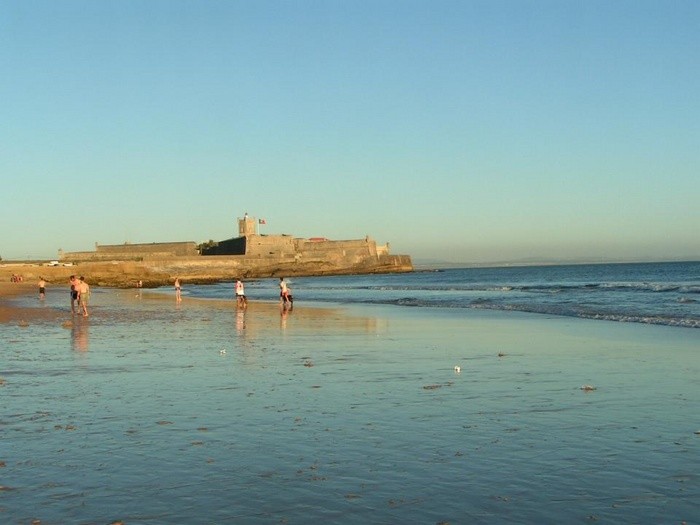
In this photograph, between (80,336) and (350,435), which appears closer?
(350,435)

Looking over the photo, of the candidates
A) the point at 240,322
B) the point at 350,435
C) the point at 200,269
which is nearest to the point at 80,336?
the point at 240,322

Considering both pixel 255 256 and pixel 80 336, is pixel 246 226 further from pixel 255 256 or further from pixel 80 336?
pixel 80 336

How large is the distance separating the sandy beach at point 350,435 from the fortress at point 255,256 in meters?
87.9

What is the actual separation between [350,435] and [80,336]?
12923 millimetres

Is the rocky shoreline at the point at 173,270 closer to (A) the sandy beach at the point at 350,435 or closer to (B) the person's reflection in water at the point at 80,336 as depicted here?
(B) the person's reflection in water at the point at 80,336

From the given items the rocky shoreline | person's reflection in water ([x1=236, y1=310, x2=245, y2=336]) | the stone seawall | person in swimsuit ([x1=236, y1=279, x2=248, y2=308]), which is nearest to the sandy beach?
person's reflection in water ([x1=236, y1=310, x2=245, y2=336])

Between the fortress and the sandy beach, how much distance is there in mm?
87902

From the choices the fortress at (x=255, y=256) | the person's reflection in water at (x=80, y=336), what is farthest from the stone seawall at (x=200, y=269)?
the person's reflection in water at (x=80, y=336)

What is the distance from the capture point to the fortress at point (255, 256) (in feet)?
339

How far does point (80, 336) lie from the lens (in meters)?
19.0

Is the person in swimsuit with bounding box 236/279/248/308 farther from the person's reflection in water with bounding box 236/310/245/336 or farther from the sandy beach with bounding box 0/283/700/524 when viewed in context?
the sandy beach with bounding box 0/283/700/524

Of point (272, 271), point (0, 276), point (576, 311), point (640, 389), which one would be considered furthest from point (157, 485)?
point (272, 271)

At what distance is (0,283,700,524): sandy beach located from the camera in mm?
5586

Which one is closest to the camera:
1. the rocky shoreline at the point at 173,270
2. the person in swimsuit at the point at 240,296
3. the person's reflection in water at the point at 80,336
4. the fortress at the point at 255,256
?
the person's reflection in water at the point at 80,336
